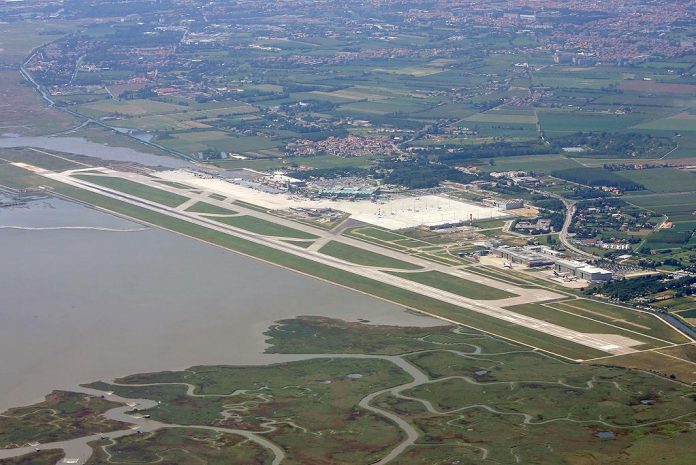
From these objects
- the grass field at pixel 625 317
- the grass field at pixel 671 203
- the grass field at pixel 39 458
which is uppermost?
the grass field at pixel 671 203

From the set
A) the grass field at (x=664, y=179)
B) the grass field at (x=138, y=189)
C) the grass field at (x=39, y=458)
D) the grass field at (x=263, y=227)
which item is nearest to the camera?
the grass field at (x=39, y=458)

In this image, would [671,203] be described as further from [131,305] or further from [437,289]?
[131,305]

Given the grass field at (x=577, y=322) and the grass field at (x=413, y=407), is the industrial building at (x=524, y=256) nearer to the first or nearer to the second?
the grass field at (x=577, y=322)

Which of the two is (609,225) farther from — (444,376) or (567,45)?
(567,45)

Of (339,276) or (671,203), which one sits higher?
(671,203)

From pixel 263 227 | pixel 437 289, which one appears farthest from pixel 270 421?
pixel 263 227

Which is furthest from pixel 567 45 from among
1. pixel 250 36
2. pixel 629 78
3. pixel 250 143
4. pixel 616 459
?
pixel 616 459

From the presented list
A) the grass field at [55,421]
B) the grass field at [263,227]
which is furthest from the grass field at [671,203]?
the grass field at [55,421]
